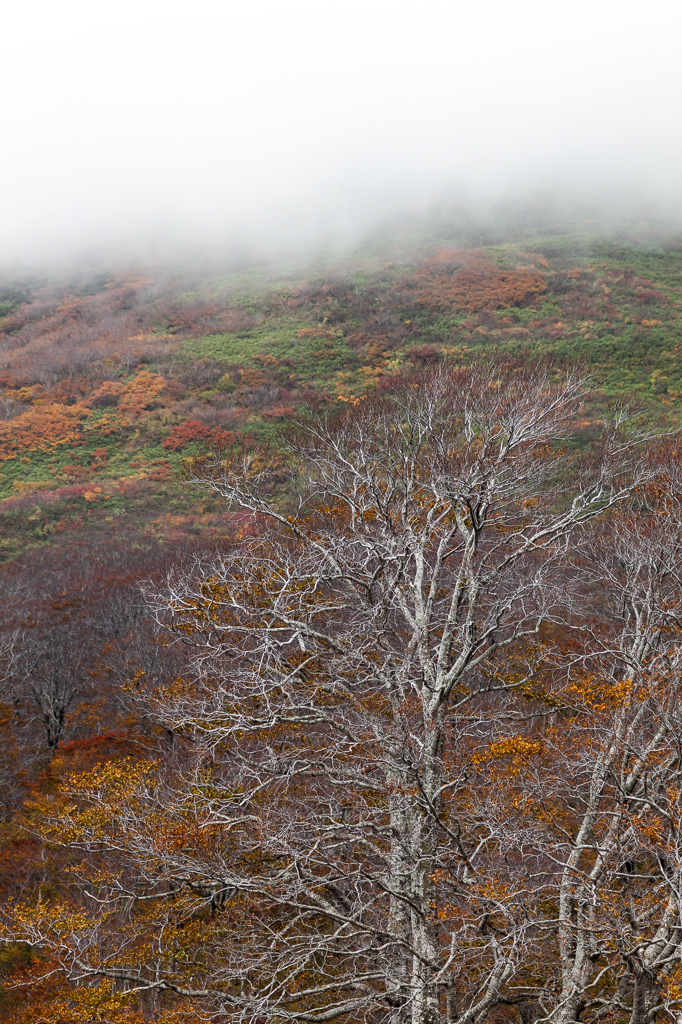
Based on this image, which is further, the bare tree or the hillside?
the hillside

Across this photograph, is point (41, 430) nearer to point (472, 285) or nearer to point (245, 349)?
point (245, 349)

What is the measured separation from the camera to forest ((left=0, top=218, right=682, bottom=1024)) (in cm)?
757

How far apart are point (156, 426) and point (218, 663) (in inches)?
1273

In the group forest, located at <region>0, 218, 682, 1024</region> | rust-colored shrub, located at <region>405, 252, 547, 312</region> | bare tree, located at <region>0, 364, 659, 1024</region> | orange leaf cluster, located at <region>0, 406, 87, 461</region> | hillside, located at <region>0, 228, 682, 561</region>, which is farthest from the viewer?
rust-colored shrub, located at <region>405, 252, 547, 312</region>

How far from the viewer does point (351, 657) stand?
8.42 metres

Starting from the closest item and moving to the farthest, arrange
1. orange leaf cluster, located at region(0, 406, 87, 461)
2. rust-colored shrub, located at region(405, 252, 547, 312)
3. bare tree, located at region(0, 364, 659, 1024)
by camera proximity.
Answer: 1. bare tree, located at region(0, 364, 659, 1024)
2. orange leaf cluster, located at region(0, 406, 87, 461)
3. rust-colored shrub, located at region(405, 252, 547, 312)

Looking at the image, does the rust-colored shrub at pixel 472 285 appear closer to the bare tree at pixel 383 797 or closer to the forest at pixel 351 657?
the forest at pixel 351 657

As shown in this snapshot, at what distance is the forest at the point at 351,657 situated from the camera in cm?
757

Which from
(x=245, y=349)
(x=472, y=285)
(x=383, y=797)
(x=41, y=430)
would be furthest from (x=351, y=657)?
(x=472, y=285)

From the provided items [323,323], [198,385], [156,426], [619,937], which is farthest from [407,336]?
[619,937]

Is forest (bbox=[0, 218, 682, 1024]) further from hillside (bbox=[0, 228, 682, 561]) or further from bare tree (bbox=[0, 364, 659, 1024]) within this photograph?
hillside (bbox=[0, 228, 682, 561])

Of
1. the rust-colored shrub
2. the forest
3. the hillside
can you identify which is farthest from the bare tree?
the rust-colored shrub

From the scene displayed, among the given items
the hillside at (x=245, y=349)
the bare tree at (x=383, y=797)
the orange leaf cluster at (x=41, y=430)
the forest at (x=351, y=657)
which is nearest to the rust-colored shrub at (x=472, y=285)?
the hillside at (x=245, y=349)

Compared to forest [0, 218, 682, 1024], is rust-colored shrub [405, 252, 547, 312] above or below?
above
